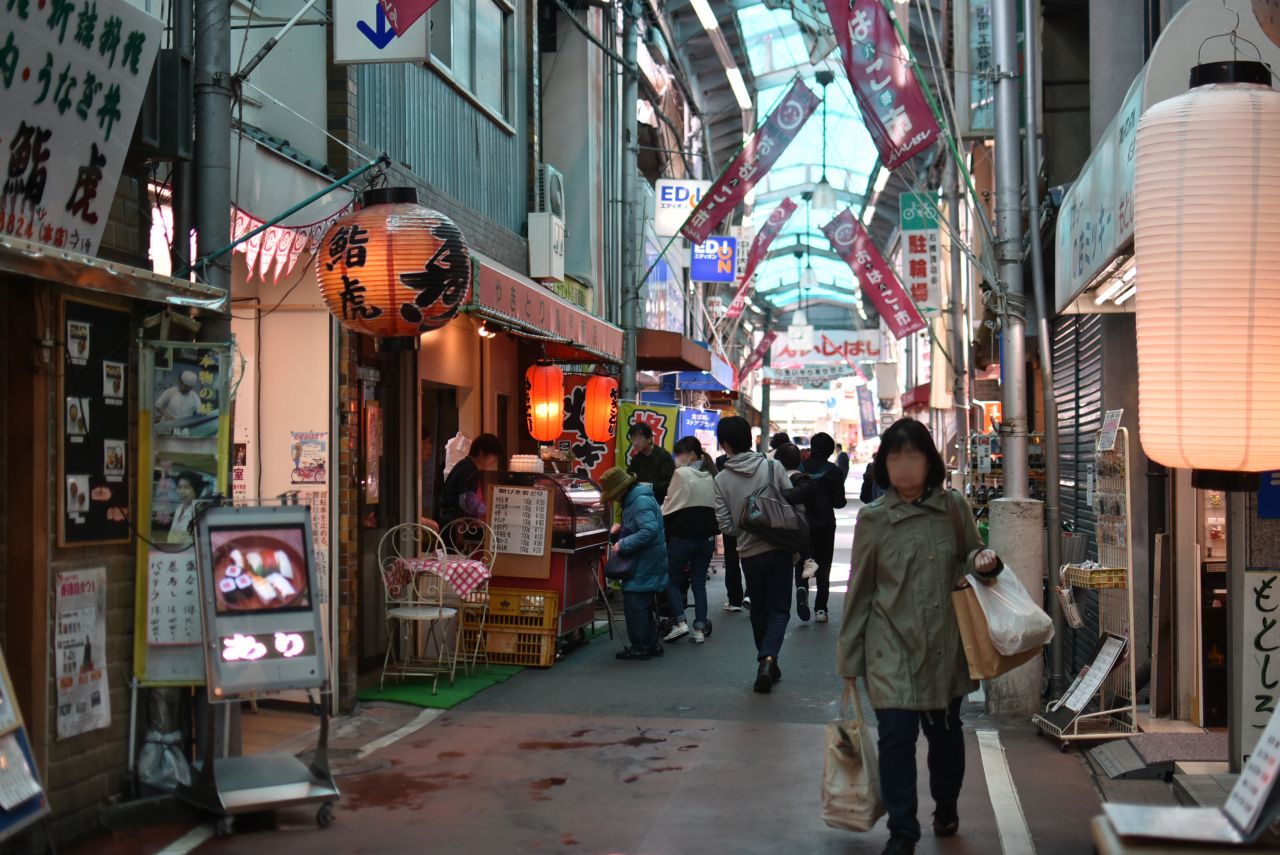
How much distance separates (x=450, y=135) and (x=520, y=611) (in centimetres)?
464

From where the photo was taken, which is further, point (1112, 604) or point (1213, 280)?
point (1112, 604)

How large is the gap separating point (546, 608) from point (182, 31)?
5.88 meters

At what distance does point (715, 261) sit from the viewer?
2933cm

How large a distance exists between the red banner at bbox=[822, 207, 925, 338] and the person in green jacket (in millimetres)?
18001

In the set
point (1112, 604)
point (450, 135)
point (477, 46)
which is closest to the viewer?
point (1112, 604)

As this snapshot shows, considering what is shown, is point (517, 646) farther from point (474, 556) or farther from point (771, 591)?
point (771, 591)

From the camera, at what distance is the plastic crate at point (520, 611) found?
11.4 metres

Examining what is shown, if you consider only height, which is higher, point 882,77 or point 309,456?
point 882,77

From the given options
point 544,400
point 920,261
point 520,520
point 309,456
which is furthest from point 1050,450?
point 920,261

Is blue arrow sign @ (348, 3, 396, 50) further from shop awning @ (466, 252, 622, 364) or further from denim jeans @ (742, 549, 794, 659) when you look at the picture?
denim jeans @ (742, 549, 794, 659)

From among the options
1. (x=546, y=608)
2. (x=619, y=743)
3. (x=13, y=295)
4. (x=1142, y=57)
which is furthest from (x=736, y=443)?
(x=13, y=295)

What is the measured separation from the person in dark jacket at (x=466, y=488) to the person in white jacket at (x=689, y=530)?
1.77m

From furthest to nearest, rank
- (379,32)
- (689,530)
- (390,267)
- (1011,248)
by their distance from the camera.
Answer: (689,530), (1011,248), (379,32), (390,267)

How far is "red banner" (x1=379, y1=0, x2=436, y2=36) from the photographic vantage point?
8188 millimetres
